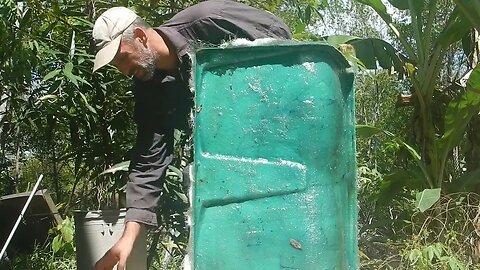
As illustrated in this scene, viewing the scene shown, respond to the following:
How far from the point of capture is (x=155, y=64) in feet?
6.69

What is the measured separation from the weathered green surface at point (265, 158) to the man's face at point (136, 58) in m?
0.29

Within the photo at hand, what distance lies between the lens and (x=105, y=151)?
3492 millimetres

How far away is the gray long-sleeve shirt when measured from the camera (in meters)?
2.06

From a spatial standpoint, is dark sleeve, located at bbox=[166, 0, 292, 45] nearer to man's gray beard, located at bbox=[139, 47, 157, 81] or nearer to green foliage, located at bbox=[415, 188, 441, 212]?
man's gray beard, located at bbox=[139, 47, 157, 81]

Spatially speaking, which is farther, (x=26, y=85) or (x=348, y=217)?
(x=26, y=85)

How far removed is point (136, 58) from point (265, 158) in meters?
0.53

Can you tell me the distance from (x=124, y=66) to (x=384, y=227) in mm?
2954

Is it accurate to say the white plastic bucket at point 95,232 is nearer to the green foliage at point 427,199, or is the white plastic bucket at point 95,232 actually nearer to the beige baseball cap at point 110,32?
the beige baseball cap at point 110,32

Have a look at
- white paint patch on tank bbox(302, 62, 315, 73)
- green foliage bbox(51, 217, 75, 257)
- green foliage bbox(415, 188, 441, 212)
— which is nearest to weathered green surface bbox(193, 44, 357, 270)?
white paint patch on tank bbox(302, 62, 315, 73)

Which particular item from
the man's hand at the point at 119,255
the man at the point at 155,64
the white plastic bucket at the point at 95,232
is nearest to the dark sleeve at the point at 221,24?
the man at the point at 155,64

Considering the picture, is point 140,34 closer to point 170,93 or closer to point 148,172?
point 170,93

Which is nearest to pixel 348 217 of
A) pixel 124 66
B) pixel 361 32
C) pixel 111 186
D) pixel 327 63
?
pixel 327 63

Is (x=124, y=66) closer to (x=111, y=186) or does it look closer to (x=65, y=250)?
(x=111, y=186)

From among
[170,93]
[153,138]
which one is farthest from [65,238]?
[170,93]
